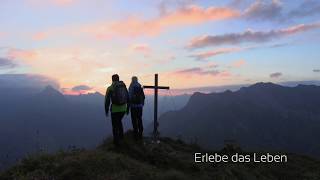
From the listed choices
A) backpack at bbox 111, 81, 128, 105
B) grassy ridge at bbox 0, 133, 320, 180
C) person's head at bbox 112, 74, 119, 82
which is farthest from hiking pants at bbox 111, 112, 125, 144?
person's head at bbox 112, 74, 119, 82

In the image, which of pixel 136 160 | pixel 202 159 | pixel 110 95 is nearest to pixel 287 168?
pixel 202 159

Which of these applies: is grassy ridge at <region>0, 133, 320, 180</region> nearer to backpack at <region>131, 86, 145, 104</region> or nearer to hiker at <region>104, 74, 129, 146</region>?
hiker at <region>104, 74, 129, 146</region>

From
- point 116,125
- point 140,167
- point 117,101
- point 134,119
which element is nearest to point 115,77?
point 117,101

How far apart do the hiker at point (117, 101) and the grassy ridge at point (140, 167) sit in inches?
30.8

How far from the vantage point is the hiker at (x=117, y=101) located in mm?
18609

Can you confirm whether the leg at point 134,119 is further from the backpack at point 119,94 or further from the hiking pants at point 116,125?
the backpack at point 119,94

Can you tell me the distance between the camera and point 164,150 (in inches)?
799

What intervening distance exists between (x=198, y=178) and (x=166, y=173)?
57.4 inches

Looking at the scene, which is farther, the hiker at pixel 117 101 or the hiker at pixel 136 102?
the hiker at pixel 136 102

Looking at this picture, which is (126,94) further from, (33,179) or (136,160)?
(33,179)

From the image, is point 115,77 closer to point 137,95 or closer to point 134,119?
point 137,95

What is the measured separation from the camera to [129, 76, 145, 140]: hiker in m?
20.8

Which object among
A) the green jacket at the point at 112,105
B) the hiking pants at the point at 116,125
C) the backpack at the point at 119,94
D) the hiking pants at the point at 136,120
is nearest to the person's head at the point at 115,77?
the backpack at the point at 119,94

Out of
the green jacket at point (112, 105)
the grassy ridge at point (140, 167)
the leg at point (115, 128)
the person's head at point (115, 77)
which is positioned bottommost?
the grassy ridge at point (140, 167)
